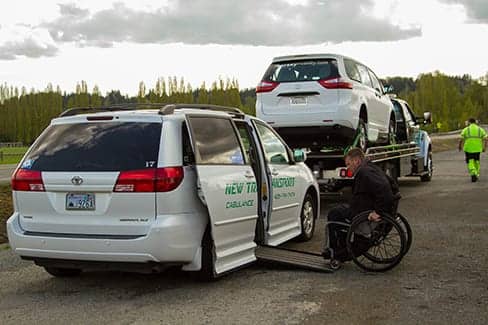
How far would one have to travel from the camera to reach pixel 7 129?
84062mm

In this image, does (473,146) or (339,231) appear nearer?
(339,231)

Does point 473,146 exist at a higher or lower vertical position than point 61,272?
higher

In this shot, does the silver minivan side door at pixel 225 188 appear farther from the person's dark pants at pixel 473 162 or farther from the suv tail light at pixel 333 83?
the person's dark pants at pixel 473 162

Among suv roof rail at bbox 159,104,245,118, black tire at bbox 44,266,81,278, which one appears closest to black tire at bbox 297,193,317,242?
suv roof rail at bbox 159,104,245,118

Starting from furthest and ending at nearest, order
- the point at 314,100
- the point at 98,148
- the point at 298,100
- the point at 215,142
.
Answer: the point at 298,100 → the point at 314,100 → the point at 215,142 → the point at 98,148

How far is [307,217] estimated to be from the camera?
32.2ft

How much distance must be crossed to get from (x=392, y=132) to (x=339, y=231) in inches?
363

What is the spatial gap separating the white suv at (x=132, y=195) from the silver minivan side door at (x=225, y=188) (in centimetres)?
1

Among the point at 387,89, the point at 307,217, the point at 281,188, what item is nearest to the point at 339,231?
the point at 281,188

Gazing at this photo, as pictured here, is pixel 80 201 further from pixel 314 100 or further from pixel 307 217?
pixel 314 100

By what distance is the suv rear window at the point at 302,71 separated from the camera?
487 inches

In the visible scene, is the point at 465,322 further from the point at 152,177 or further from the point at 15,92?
the point at 15,92

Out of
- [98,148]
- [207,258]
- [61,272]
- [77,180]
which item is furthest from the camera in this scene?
[61,272]

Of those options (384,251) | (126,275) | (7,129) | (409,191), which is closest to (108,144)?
(126,275)
